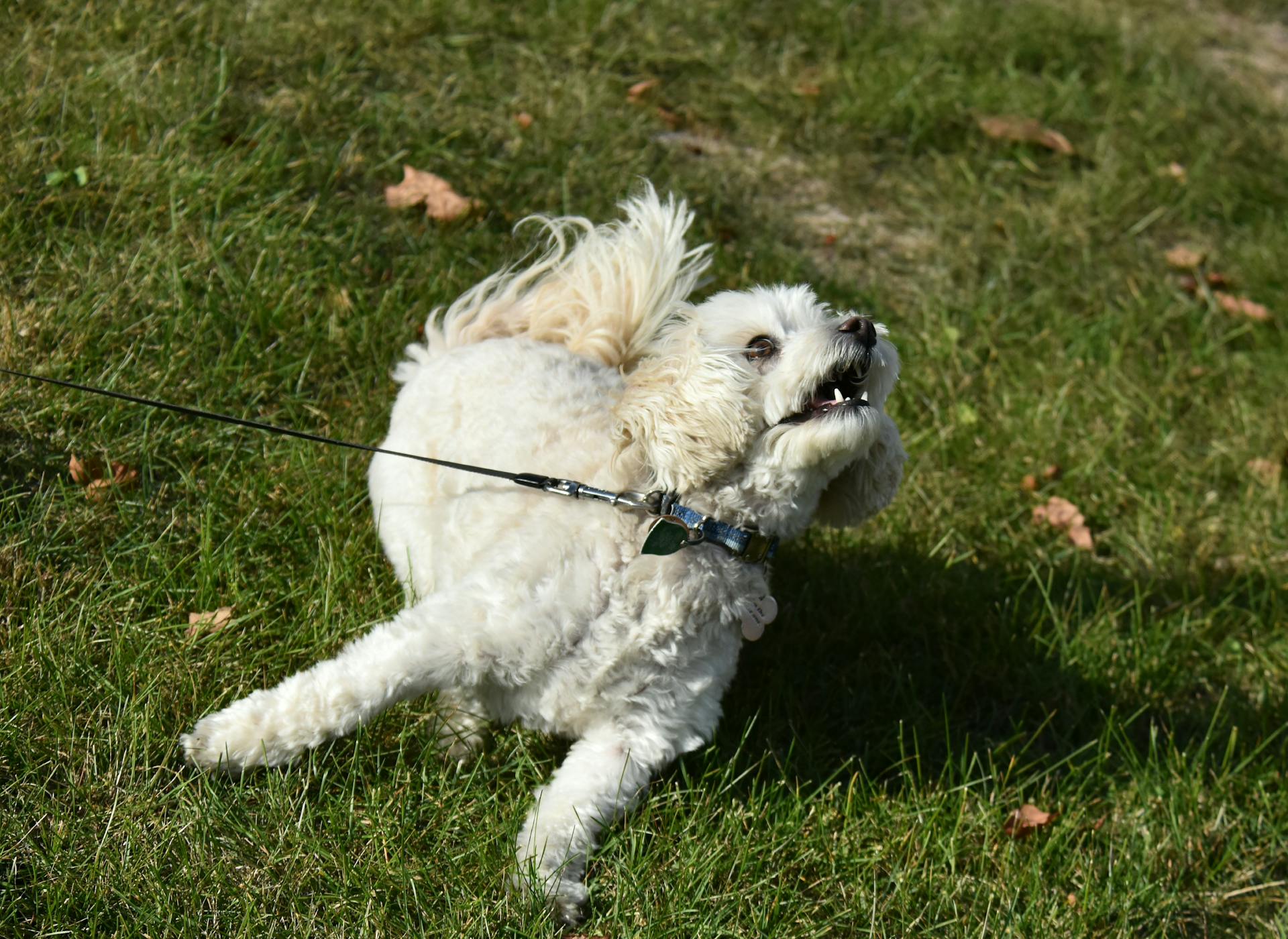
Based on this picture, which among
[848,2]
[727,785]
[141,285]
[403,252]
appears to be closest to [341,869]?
[727,785]

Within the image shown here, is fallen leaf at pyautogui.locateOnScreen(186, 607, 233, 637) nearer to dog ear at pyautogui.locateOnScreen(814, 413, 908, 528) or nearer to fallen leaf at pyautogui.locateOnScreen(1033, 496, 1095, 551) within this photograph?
dog ear at pyautogui.locateOnScreen(814, 413, 908, 528)

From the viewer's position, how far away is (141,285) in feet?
13.0

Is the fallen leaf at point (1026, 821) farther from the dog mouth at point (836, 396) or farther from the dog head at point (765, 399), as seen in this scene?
the dog mouth at point (836, 396)

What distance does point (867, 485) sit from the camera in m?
3.26

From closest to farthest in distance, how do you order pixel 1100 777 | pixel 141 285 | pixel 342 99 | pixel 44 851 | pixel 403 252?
pixel 44 851 < pixel 1100 777 < pixel 141 285 < pixel 403 252 < pixel 342 99

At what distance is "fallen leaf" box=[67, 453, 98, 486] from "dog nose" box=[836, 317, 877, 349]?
224 cm

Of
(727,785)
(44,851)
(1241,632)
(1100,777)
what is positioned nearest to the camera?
(44,851)

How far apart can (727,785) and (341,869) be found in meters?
1.03

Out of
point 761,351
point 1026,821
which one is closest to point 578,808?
point 761,351

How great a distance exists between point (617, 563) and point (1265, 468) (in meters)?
3.36

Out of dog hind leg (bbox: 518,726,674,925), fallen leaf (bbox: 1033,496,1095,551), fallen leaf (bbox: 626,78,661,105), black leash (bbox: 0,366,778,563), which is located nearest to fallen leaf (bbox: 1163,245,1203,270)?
fallen leaf (bbox: 1033,496,1095,551)

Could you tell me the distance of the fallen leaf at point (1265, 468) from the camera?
493 cm

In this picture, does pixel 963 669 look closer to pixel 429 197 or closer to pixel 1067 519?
pixel 1067 519

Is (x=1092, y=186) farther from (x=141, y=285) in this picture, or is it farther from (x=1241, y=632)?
(x=141, y=285)
